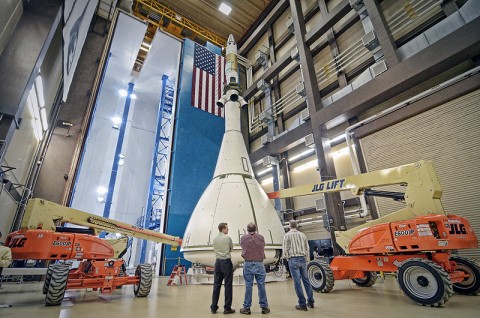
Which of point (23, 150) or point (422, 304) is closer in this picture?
point (422, 304)

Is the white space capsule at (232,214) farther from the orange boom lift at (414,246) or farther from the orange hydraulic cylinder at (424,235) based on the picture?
the orange hydraulic cylinder at (424,235)

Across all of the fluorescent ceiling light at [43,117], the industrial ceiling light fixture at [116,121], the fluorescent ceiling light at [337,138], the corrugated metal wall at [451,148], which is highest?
the industrial ceiling light fixture at [116,121]

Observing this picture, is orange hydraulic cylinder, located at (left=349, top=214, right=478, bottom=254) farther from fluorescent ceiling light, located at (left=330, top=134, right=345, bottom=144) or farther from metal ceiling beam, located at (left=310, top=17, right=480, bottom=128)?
fluorescent ceiling light, located at (left=330, top=134, right=345, bottom=144)

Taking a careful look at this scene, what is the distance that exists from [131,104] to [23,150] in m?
15.3

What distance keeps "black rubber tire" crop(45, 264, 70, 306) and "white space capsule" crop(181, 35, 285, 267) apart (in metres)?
3.31

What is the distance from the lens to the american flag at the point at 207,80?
13.2 meters

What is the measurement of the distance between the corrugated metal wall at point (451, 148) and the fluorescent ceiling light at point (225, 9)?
11.8 metres

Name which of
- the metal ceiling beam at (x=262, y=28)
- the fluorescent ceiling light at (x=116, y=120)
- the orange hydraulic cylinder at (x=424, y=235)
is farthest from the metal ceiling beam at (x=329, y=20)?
the fluorescent ceiling light at (x=116, y=120)

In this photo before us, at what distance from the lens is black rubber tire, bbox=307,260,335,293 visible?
15.2 ft

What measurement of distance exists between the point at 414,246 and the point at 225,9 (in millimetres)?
15174

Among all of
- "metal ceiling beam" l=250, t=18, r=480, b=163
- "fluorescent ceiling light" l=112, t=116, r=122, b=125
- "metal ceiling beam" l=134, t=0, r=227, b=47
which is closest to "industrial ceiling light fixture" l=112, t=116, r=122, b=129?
"fluorescent ceiling light" l=112, t=116, r=122, b=125

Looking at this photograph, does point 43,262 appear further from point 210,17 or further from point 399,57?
point 210,17

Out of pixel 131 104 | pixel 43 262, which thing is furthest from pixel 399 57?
pixel 131 104

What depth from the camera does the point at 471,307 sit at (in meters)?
3.08
